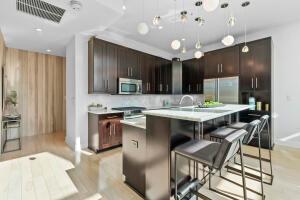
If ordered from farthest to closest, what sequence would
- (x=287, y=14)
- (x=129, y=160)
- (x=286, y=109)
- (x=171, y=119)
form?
(x=286, y=109) < (x=287, y=14) < (x=129, y=160) < (x=171, y=119)

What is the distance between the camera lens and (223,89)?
4.29m

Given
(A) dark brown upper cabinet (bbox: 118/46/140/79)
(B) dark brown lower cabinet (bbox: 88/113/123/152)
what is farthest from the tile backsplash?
(A) dark brown upper cabinet (bbox: 118/46/140/79)

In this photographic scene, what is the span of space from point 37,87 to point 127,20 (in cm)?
378

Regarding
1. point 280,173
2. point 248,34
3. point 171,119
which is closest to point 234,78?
point 248,34

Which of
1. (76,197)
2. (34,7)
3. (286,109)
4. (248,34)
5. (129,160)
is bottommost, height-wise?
(76,197)

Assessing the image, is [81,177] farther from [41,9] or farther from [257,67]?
[257,67]

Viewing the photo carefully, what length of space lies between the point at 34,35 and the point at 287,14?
5534 mm

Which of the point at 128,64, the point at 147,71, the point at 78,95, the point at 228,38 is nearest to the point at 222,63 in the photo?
the point at 147,71

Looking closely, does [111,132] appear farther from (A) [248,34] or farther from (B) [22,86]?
(A) [248,34]

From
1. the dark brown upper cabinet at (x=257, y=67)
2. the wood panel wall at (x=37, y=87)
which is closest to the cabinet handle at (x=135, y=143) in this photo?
the dark brown upper cabinet at (x=257, y=67)

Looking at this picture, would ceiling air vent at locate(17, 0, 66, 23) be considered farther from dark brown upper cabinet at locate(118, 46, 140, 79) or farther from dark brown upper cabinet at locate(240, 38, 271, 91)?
dark brown upper cabinet at locate(240, 38, 271, 91)

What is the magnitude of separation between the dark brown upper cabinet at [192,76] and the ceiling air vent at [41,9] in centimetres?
412

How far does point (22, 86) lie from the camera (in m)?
4.76

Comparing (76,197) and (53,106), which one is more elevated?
(53,106)
